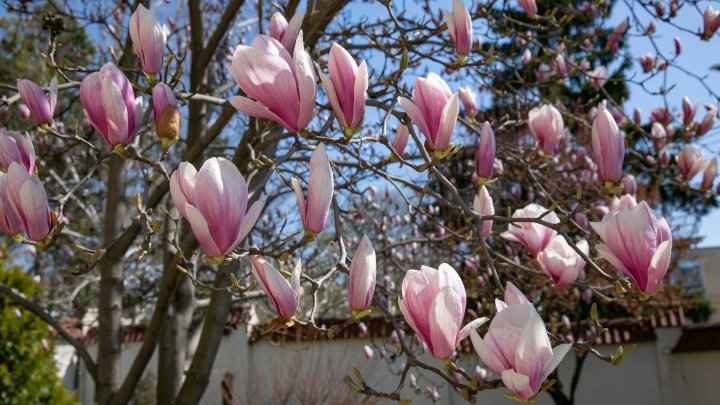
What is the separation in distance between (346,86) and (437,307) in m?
0.34

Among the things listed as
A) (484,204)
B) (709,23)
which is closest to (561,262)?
(484,204)

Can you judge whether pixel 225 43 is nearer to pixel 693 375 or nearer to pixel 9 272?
pixel 9 272

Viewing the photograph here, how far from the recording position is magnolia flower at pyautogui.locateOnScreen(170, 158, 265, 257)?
2.58ft

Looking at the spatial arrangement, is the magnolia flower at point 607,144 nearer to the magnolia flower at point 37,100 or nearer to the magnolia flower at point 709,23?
the magnolia flower at point 37,100

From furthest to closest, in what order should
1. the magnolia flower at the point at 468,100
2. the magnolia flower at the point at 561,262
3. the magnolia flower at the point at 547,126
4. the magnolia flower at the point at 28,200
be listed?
the magnolia flower at the point at 468,100 → the magnolia flower at the point at 547,126 → the magnolia flower at the point at 561,262 → the magnolia flower at the point at 28,200

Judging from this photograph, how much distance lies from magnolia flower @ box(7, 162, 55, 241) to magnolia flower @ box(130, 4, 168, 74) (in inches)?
12.3

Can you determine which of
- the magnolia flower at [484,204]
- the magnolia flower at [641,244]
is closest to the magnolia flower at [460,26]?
the magnolia flower at [484,204]

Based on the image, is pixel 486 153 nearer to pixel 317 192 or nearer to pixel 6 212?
pixel 317 192

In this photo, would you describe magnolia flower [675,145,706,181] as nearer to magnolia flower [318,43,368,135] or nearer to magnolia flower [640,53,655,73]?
magnolia flower [640,53,655,73]

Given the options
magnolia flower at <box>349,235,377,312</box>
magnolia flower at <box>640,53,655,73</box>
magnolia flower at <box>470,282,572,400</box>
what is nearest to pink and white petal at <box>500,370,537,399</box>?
magnolia flower at <box>470,282,572,400</box>

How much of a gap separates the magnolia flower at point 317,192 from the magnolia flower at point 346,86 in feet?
0.29

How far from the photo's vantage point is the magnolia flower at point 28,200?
959 mm

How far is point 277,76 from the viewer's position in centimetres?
86

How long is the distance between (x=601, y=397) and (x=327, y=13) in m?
6.81
